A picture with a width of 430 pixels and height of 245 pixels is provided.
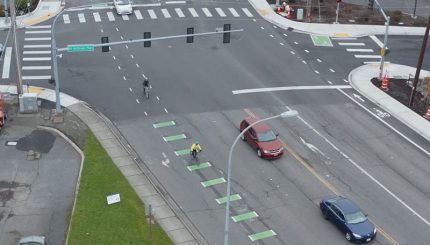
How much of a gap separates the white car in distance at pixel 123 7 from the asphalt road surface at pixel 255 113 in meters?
0.72

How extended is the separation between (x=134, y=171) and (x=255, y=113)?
12.1 metres

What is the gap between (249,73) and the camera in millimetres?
56688

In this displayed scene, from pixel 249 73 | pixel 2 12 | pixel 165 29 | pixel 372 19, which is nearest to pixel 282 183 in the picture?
pixel 249 73

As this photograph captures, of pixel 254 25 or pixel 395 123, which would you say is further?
pixel 254 25

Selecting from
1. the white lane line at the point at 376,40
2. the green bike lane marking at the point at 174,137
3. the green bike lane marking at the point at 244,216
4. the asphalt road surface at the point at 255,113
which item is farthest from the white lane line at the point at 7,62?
the white lane line at the point at 376,40

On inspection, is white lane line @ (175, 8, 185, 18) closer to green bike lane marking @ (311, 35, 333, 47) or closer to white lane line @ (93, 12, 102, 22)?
white lane line @ (93, 12, 102, 22)

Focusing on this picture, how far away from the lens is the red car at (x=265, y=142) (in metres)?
43.7

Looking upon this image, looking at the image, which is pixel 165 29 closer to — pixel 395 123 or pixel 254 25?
pixel 254 25

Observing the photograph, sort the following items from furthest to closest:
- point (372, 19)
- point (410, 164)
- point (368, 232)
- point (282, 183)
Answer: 1. point (372, 19)
2. point (410, 164)
3. point (282, 183)
4. point (368, 232)

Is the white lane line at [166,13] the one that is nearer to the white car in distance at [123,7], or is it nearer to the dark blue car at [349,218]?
the white car in distance at [123,7]

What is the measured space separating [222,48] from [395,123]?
60.7 feet

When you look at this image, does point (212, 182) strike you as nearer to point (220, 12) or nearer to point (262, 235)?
point (262, 235)

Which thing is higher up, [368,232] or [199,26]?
[199,26]

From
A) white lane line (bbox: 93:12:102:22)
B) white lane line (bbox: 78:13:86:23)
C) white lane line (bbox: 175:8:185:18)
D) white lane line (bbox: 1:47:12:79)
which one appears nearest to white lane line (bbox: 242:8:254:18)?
white lane line (bbox: 175:8:185:18)
